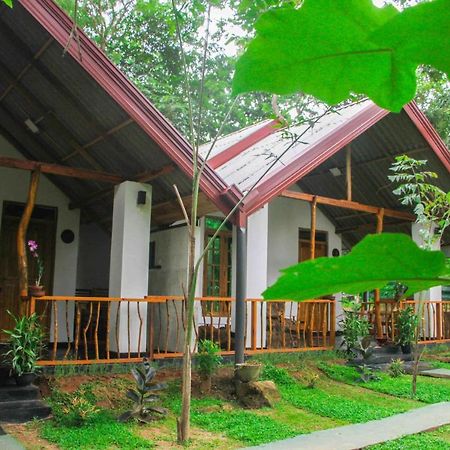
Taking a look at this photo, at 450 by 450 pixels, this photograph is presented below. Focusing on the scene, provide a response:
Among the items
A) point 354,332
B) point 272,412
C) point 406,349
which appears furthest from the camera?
point 406,349

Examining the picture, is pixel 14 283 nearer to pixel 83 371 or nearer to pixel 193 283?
pixel 83 371

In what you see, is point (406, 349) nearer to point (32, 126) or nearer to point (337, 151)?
point (337, 151)

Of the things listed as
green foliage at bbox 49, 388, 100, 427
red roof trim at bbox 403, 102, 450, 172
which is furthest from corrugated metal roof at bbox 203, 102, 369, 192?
green foliage at bbox 49, 388, 100, 427

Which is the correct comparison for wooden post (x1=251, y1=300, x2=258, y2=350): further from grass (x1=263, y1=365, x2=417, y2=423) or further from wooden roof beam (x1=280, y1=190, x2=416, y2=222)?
wooden roof beam (x1=280, y1=190, x2=416, y2=222)

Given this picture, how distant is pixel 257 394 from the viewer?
7176mm

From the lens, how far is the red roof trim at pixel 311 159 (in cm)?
845

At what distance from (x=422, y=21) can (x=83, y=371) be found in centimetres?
734

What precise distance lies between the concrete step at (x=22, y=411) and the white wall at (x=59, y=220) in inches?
144

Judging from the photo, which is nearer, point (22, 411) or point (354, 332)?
point (22, 411)

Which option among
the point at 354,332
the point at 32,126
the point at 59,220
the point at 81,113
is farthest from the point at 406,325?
the point at 32,126

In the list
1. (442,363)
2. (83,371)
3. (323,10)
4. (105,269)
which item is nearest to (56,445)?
(83,371)

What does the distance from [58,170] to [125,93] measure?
1645 mm

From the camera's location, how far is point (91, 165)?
9.09m

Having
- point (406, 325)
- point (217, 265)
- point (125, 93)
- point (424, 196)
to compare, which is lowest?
point (406, 325)
